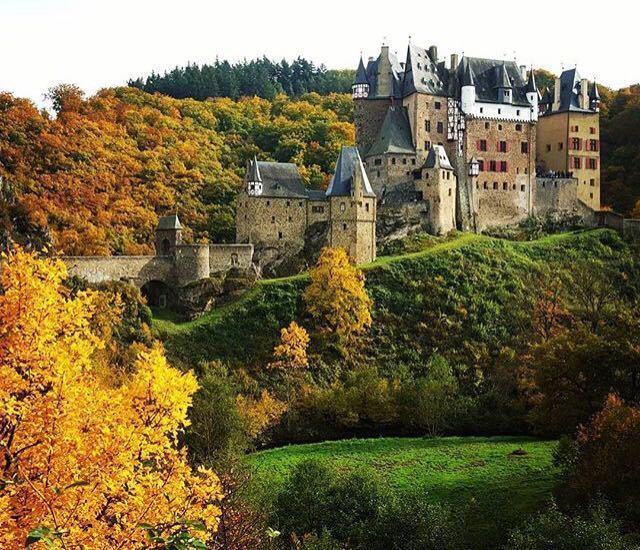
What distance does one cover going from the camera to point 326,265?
49.6 meters

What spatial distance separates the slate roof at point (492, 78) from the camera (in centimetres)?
6262

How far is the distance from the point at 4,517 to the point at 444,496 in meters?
22.7

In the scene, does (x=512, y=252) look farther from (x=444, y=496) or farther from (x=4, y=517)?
(x=4, y=517)

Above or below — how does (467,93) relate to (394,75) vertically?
below

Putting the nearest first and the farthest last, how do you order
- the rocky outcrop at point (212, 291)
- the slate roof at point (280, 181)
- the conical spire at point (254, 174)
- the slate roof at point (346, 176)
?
the rocky outcrop at point (212, 291) < the conical spire at point (254, 174) < the slate roof at point (280, 181) < the slate roof at point (346, 176)

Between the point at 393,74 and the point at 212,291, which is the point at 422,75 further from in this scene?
the point at 212,291

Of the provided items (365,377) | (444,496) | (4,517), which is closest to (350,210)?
(365,377)

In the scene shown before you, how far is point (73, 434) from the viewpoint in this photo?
403 inches

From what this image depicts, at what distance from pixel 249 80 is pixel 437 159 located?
181 feet

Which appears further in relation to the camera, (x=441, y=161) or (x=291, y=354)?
(x=441, y=161)

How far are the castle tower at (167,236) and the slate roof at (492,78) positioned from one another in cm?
2421

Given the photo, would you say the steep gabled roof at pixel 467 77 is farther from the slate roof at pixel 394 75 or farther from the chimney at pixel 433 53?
the slate roof at pixel 394 75

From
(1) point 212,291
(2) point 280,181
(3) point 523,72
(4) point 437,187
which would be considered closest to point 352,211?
(2) point 280,181

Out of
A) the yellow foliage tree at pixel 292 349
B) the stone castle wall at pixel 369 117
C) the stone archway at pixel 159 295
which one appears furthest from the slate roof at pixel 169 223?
the stone castle wall at pixel 369 117
